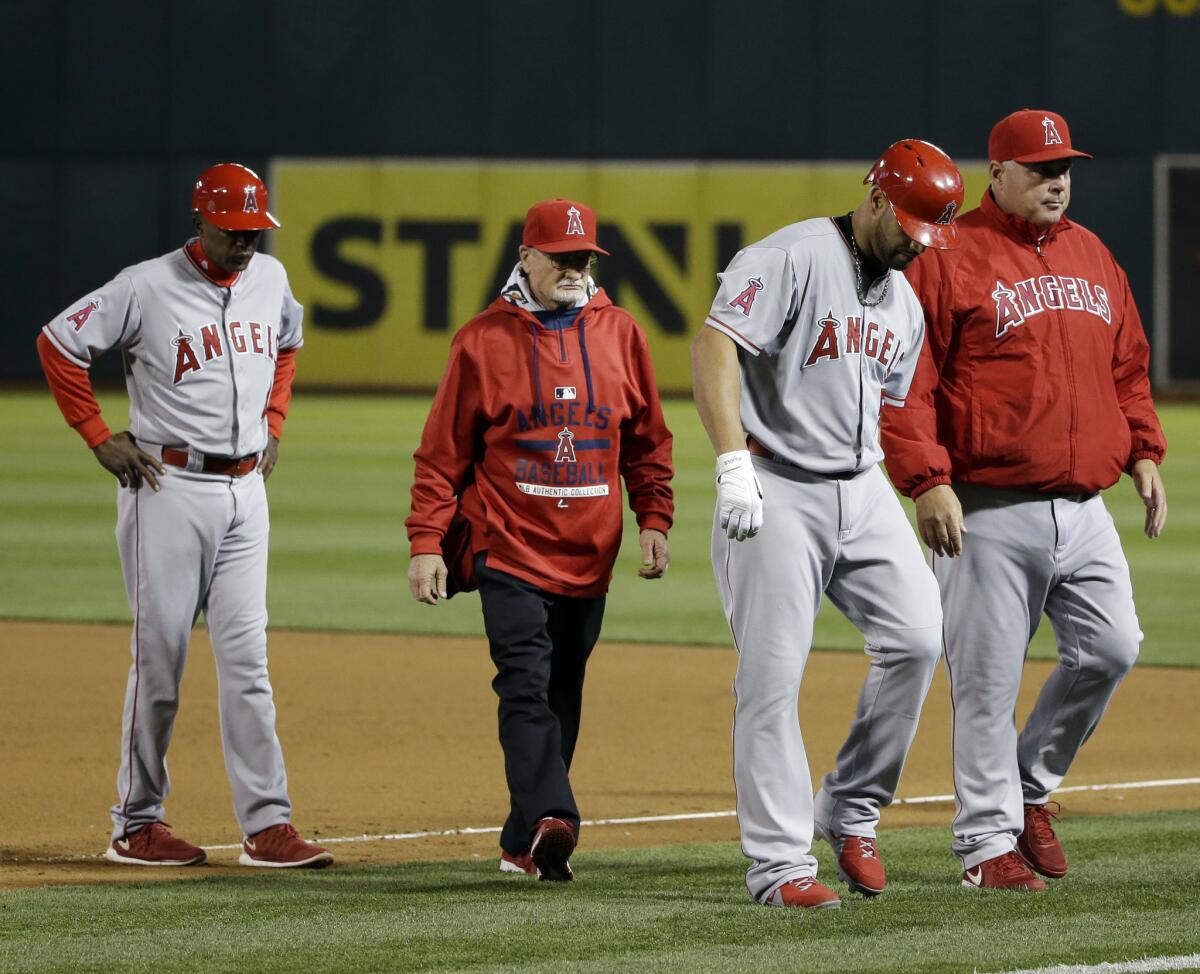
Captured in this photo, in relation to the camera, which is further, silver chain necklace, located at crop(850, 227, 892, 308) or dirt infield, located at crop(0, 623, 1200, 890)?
dirt infield, located at crop(0, 623, 1200, 890)

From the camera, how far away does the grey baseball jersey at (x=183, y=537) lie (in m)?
6.00

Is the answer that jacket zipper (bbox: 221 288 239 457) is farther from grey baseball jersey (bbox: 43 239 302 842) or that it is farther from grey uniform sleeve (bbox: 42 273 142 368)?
grey uniform sleeve (bbox: 42 273 142 368)

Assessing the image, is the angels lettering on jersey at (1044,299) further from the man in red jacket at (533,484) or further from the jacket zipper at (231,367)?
the jacket zipper at (231,367)

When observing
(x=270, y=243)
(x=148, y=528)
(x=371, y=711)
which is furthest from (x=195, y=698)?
(x=270, y=243)

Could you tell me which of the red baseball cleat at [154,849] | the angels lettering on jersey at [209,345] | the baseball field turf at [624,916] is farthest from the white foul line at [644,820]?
the angels lettering on jersey at [209,345]

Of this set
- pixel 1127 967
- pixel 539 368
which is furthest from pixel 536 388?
pixel 1127 967

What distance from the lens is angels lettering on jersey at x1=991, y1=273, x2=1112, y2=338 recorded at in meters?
5.38

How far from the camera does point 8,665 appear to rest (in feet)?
33.1

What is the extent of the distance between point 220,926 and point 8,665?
5677 mm

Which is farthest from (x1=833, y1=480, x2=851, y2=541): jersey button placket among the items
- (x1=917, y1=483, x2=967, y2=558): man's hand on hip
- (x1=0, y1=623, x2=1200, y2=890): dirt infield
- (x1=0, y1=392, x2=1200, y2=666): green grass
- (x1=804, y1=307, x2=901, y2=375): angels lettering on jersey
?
(x1=0, y1=392, x2=1200, y2=666): green grass

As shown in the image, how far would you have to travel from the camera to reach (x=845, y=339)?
16.6ft

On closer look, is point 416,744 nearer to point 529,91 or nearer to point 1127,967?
point 1127,967

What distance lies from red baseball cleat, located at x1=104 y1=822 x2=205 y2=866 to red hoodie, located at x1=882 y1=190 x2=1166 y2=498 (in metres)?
2.32

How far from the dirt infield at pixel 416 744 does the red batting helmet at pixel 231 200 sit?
6.05 ft
